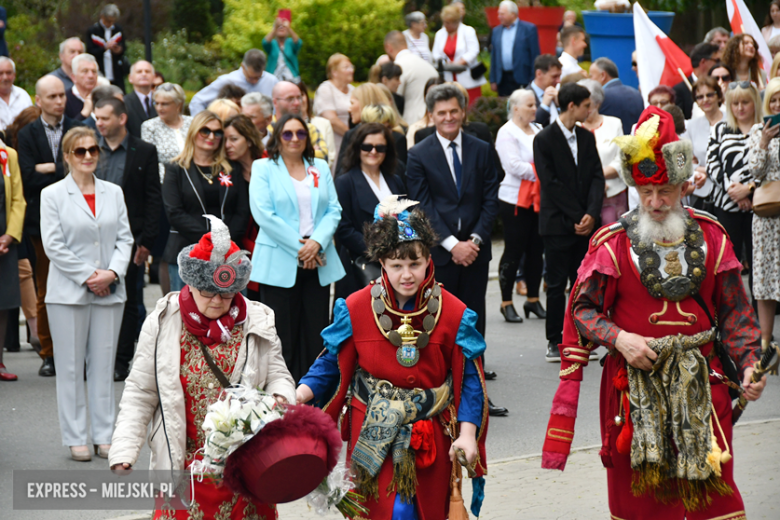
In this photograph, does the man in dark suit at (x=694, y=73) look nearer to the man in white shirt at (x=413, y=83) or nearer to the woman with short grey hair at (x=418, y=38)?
the man in white shirt at (x=413, y=83)

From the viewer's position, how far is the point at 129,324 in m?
8.74

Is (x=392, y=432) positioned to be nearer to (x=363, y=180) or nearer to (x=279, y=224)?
(x=279, y=224)

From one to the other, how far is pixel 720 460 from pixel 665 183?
1228 millimetres

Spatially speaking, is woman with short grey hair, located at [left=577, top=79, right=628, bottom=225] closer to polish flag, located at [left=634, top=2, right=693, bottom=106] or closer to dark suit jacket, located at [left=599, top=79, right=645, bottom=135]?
dark suit jacket, located at [left=599, top=79, right=645, bottom=135]

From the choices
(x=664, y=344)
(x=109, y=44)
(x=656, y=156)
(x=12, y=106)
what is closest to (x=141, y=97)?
(x=12, y=106)

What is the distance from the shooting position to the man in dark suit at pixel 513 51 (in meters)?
17.0

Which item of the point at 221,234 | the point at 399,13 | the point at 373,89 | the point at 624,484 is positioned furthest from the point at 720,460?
the point at 399,13

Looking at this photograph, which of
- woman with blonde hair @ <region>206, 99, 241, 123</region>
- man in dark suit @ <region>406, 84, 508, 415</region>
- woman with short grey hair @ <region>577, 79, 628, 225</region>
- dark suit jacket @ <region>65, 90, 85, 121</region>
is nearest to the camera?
man in dark suit @ <region>406, 84, 508, 415</region>

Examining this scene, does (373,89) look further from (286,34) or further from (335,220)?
(286,34)

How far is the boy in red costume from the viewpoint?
14.5ft

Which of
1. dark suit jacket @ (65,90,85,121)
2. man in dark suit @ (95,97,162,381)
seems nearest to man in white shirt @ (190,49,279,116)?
dark suit jacket @ (65,90,85,121)

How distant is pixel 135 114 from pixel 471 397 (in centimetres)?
793

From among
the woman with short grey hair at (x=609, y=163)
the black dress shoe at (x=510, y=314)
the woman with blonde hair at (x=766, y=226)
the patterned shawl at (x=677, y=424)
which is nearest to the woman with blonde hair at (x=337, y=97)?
the black dress shoe at (x=510, y=314)

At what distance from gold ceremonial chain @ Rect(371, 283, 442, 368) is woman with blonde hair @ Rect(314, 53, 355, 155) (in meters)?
8.05
